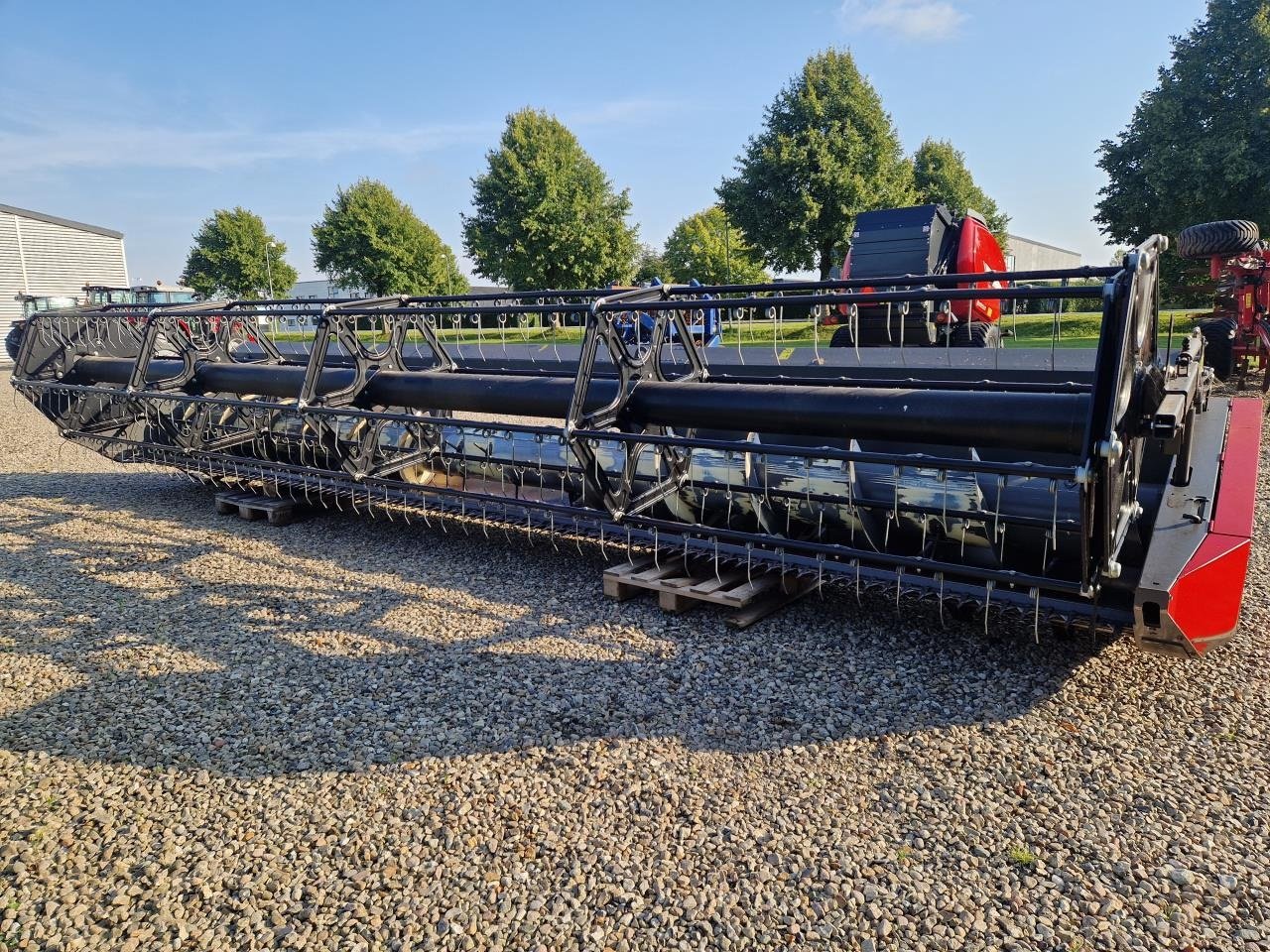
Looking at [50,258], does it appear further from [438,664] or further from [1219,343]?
[1219,343]

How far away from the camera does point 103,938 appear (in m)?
2.45

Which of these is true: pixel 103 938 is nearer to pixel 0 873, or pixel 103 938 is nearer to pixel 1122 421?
pixel 0 873

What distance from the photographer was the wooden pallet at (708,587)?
176 inches

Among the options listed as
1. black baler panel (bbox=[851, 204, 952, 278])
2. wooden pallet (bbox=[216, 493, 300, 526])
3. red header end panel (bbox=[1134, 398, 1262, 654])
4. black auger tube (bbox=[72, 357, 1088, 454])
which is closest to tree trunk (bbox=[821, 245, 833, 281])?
black baler panel (bbox=[851, 204, 952, 278])

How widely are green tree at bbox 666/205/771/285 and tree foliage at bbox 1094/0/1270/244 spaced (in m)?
18.4

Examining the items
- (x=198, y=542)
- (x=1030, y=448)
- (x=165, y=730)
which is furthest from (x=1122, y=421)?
(x=198, y=542)

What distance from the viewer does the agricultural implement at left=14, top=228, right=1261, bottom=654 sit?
3365 mm

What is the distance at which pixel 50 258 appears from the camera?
3688cm

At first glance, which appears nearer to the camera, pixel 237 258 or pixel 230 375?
pixel 230 375

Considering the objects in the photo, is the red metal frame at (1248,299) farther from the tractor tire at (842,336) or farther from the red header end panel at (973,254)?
the tractor tire at (842,336)

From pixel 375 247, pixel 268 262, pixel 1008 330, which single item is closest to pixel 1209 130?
pixel 1008 330

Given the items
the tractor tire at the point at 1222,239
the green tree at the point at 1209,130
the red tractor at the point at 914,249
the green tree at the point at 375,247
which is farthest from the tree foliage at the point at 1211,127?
the green tree at the point at 375,247

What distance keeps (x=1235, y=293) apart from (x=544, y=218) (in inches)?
945

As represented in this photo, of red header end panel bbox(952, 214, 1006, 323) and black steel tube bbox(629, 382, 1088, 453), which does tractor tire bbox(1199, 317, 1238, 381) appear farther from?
black steel tube bbox(629, 382, 1088, 453)
